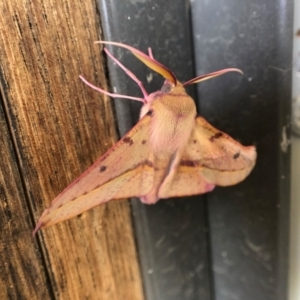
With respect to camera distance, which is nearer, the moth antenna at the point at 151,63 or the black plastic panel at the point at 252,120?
the moth antenna at the point at 151,63

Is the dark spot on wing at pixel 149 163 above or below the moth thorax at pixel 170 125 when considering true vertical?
below

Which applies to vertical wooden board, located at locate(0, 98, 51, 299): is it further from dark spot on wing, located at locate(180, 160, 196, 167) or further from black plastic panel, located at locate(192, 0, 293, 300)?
black plastic panel, located at locate(192, 0, 293, 300)

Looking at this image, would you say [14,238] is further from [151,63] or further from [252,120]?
[252,120]

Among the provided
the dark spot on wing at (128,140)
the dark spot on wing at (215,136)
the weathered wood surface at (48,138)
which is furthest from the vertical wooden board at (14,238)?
the dark spot on wing at (215,136)

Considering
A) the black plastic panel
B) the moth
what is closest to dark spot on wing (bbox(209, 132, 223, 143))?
the moth

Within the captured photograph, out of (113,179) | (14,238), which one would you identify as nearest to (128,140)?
(113,179)

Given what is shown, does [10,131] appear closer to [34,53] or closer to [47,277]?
[34,53]

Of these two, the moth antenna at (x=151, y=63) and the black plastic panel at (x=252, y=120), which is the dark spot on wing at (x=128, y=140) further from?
the black plastic panel at (x=252, y=120)
